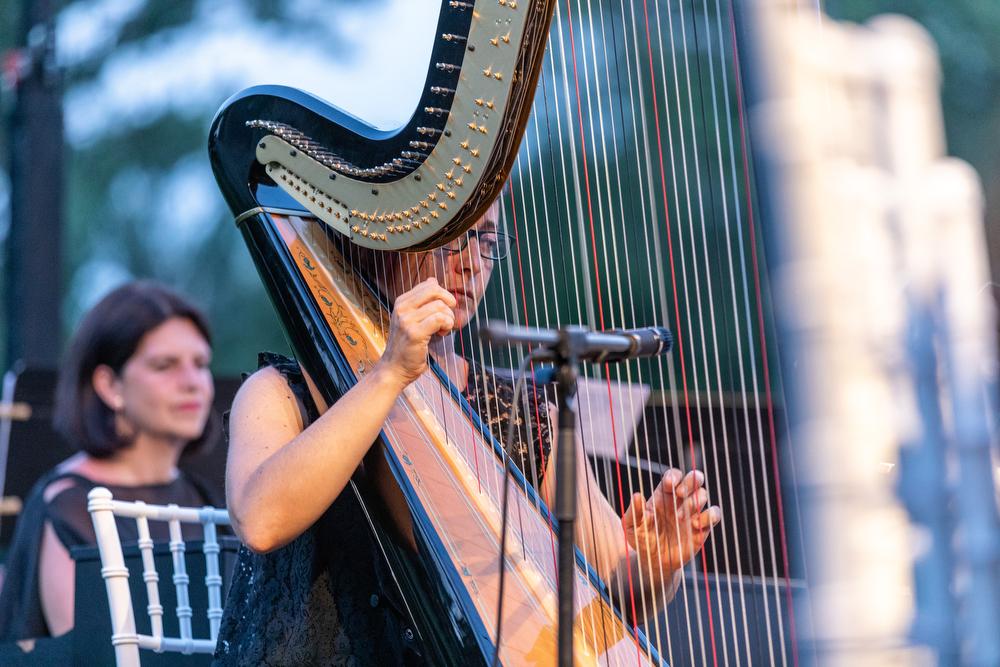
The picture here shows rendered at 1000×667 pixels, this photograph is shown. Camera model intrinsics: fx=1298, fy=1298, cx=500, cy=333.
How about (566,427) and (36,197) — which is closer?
(566,427)

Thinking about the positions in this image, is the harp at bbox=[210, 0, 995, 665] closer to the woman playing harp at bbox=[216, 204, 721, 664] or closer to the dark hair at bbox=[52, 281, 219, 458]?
the woman playing harp at bbox=[216, 204, 721, 664]

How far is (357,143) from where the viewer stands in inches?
71.9

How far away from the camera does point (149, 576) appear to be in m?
2.29

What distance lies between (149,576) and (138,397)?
1288 millimetres

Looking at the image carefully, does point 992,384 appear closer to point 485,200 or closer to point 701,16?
point 701,16

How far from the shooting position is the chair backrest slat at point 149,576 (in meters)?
2.11

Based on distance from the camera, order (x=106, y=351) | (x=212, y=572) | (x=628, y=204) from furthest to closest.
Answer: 1. (x=106, y=351)
2. (x=212, y=572)
3. (x=628, y=204)

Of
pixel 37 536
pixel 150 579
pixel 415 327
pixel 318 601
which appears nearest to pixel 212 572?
pixel 150 579

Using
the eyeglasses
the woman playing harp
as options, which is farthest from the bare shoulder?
the eyeglasses

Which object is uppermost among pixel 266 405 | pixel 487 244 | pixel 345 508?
pixel 487 244

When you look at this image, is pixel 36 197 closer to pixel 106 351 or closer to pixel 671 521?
pixel 106 351

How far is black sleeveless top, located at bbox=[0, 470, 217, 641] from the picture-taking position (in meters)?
3.05

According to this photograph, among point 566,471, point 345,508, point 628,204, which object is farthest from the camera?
point 345,508

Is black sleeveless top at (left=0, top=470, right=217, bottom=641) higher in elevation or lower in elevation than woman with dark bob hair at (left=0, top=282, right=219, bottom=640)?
lower
